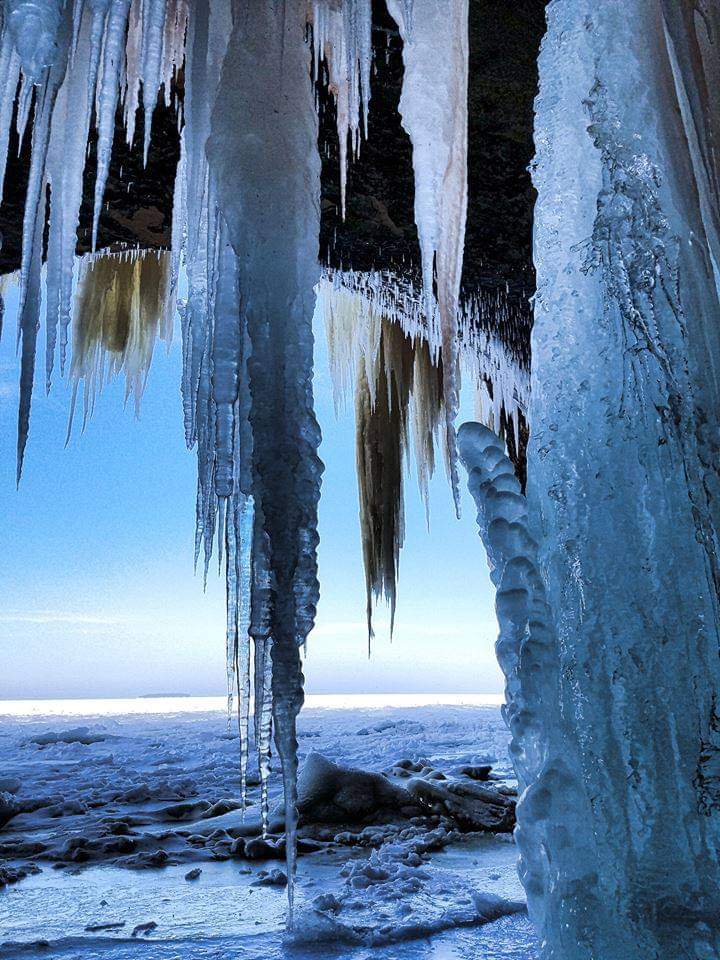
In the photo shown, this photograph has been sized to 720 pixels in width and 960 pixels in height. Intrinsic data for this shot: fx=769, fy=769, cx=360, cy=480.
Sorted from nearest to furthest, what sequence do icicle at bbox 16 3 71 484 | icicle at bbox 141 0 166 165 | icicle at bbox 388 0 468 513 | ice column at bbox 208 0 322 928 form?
ice column at bbox 208 0 322 928 → icicle at bbox 388 0 468 513 → icicle at bbox 16 3 71 484 → icicle at bbox 141 0 166 165

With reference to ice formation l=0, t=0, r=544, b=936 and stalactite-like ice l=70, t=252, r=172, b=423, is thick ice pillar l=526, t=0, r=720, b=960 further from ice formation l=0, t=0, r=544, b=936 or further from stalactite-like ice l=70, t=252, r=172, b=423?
stalactite-like ice l=70, t=252, r=172, b=423

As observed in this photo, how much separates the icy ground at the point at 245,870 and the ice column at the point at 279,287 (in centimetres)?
62

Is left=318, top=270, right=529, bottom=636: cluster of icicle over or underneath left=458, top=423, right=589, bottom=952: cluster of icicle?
over

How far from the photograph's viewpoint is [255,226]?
1.86 meters

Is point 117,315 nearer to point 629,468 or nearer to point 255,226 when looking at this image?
point 255,226

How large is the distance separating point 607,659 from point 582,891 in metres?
0.31

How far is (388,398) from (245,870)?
325 centimetres

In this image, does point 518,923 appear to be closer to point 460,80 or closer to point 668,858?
point 668,858

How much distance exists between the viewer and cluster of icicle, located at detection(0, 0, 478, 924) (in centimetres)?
171

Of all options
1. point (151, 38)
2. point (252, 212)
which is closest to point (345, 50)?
point (151, 38)

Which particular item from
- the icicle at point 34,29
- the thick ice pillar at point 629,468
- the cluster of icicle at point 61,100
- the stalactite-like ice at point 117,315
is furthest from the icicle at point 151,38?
the stalactite-like ice at point 117,315

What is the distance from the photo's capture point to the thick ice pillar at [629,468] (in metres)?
1.04

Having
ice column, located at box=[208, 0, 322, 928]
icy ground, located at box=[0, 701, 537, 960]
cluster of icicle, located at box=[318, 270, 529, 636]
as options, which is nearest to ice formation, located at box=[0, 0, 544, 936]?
ice column, located at box=[208, 0, 322, 928]

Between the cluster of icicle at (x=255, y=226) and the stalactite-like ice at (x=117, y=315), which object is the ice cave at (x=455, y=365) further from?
the stalactite-like ice at (x=117, y=315)
